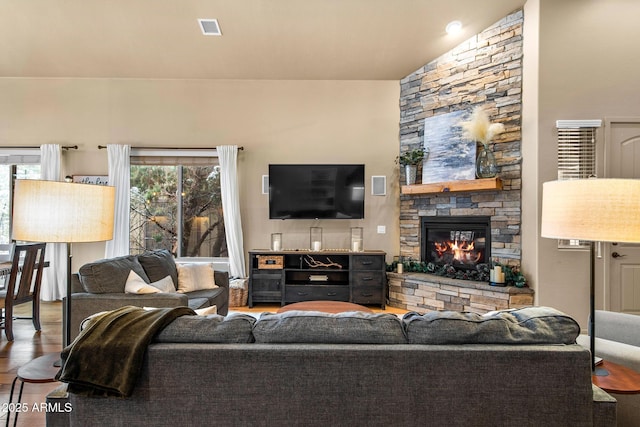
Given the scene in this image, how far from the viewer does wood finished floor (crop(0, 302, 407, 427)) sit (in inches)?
88.8

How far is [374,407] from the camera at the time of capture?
1299 mm

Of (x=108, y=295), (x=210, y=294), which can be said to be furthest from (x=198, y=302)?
(x=108, y=295)

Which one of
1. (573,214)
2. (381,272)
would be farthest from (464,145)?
(573,214)

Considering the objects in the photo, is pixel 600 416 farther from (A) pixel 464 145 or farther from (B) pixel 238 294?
(B) pixel 238 294

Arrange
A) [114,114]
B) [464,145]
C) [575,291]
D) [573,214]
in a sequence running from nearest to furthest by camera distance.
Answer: [573,214]
[575,291]
[464,145]
[114,114]

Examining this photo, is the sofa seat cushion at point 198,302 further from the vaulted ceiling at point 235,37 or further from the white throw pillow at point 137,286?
the vaulted ceiling at point 235,37

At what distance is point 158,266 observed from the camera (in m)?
3.57

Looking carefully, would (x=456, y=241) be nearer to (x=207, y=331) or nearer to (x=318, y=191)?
(x=318, y=191)

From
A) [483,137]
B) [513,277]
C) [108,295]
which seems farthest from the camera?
[483,137]

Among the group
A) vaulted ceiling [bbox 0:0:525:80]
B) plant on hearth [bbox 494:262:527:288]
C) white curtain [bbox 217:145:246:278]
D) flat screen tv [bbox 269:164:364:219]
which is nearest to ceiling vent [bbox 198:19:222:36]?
vaulted ceiling [bbox 0:0:525:80]

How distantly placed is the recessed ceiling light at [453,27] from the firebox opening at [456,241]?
2.28 metres

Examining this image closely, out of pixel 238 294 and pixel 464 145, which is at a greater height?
pixel 464 145

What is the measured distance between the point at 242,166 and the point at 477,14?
3.61 meters

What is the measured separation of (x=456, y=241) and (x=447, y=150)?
1.20 metres
